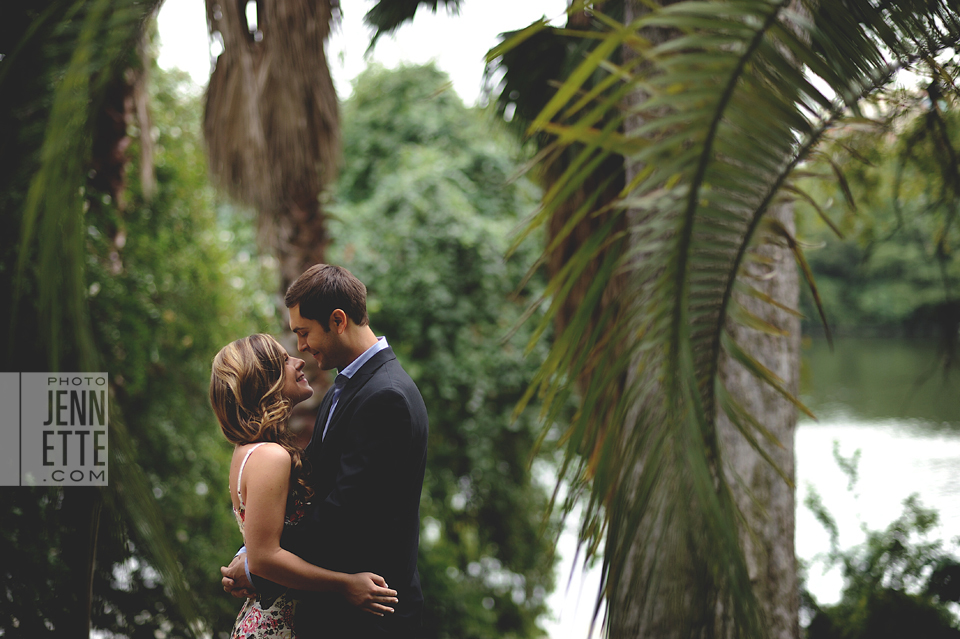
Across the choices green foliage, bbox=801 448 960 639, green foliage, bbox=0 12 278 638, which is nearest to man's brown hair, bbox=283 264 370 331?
green foliage, bbox=0 12 278 638

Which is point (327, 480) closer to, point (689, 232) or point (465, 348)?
point (689, 232)

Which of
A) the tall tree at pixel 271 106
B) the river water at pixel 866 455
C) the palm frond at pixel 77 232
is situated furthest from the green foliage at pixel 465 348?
the palm frond at pixel 77 232

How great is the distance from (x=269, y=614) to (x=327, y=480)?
1.19ft

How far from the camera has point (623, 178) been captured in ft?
13.7

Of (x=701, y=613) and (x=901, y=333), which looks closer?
(x=701, y=613)

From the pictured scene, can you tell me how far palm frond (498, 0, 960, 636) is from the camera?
41.0 inches

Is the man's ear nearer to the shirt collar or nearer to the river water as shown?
the shirt collar

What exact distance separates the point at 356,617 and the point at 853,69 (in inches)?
63.8

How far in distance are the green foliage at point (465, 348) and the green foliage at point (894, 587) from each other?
4.30 metres

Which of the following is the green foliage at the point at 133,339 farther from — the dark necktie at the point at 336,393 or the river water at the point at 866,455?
the river water at the point at 866,455

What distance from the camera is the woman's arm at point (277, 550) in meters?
1.57

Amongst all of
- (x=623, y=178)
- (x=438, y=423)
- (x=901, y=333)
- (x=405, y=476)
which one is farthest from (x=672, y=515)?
(x=901, y=333)

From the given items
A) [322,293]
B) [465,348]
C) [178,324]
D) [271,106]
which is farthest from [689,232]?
[465,348]

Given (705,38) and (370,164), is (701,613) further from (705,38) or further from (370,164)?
(370,164)
